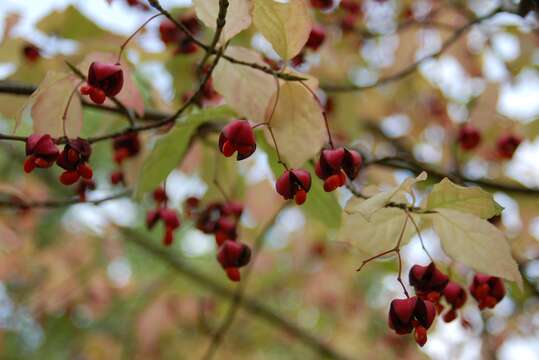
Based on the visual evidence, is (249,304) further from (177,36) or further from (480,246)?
(480,246)

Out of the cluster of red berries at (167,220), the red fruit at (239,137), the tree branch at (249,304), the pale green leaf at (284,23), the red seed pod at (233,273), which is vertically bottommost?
the tree branch at (249,304)

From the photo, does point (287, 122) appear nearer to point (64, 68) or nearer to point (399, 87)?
point (64, 68)

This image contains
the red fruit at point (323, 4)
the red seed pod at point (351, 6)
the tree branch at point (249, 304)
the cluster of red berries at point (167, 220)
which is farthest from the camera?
the tree branch at point (249, 304)

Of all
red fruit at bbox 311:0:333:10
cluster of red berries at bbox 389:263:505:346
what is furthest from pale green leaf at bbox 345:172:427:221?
red fruit at bbox 311:0:333:10

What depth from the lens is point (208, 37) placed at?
198cm

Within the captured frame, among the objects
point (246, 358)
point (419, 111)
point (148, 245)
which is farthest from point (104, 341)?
point (419, 111)

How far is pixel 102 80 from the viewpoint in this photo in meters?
1.13

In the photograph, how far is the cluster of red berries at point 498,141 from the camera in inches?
79.0

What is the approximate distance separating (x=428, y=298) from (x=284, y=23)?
61 cm

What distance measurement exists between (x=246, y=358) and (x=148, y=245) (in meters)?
1.28

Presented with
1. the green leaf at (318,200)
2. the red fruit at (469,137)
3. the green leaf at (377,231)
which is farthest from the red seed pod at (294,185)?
the red fruit at (469,137)

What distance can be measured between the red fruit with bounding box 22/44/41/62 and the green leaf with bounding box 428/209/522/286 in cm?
146

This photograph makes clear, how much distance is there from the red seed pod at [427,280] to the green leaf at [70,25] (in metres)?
1.44

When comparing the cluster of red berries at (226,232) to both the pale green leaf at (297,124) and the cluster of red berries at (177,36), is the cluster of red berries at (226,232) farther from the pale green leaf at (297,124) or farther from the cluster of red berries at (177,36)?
the cluster of red berries at (177,36)
